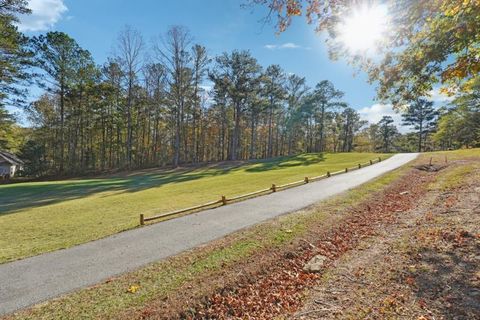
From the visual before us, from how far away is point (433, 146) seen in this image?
65750 millimetres

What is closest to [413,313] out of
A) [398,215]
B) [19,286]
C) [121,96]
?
[398,215]

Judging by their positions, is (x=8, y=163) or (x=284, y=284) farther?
(x=8, y=163)

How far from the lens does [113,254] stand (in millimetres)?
6609

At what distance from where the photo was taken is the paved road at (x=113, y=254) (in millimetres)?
5004

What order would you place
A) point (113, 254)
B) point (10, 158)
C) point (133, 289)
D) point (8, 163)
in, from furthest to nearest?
point (10, 158) → point (8, 163) → point (113, 254) → point (133, 289)

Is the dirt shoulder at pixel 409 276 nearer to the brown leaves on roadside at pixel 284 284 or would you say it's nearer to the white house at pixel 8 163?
the brown leaves on roadside at pixel 284 284

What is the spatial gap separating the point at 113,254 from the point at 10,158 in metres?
42.0

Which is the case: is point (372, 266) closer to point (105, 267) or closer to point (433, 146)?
point (105, 267)

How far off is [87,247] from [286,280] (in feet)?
17.8

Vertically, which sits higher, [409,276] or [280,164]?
[280,164]

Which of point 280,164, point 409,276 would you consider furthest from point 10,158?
point 409,276

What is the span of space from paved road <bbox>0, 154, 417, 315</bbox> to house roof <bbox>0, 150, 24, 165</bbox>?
3910 centimetres

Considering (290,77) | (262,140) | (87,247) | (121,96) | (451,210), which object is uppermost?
(290,77)

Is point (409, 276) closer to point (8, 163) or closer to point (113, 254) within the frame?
point (113, 254)
